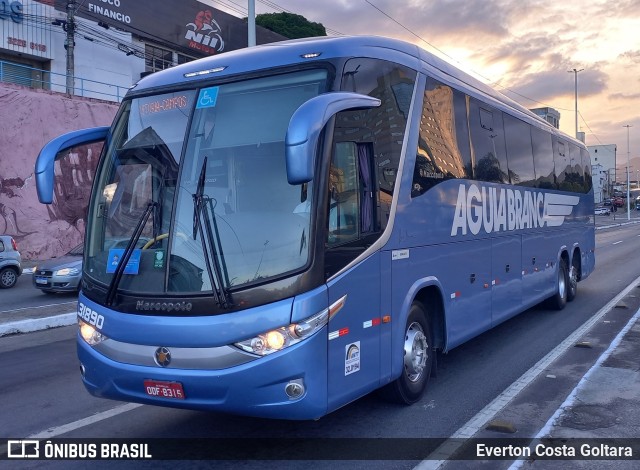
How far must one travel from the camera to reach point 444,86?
7477 millimetres

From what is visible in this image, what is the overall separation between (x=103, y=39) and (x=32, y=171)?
395 inches

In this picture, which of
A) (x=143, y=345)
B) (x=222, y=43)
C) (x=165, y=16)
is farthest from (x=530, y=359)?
(x=222, y=43)

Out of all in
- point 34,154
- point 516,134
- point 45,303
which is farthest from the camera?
point 34,154

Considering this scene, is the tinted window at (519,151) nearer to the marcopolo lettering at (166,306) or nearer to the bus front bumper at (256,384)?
the bus front bumper at (256,384)

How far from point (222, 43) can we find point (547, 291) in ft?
103

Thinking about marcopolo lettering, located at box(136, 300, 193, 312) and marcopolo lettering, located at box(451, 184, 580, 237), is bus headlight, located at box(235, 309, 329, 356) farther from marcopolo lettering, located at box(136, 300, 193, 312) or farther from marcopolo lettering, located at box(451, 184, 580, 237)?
marcopolo lettering, located at box(451, 184, 580, 237)

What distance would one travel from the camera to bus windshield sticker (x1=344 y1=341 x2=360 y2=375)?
517 cm

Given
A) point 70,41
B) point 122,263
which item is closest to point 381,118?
point 122,263

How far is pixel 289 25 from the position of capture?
50562 millimetres

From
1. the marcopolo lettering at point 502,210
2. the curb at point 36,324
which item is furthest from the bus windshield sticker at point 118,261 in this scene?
the curb at point 36,324

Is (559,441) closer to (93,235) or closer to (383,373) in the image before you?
(383,373)

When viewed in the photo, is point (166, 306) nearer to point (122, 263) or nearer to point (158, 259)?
point (158, 259)

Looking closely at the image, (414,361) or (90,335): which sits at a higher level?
(90,335)

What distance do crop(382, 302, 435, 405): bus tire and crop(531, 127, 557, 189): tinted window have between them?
220 inches
